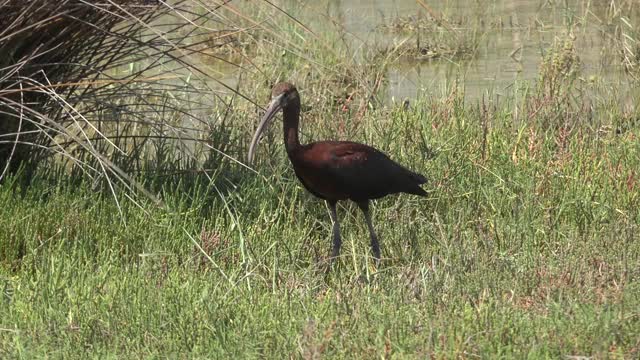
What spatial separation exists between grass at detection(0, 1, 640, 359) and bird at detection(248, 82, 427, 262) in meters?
0.17

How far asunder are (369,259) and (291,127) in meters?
0.58

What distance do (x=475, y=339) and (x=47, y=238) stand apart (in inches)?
75.6

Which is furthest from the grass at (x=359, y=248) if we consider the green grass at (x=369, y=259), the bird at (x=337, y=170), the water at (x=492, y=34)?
the water at (x=492, y=34)

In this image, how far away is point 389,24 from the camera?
1013cm

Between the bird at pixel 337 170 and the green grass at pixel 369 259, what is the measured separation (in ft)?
0.57

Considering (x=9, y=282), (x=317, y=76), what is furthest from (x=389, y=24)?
(x=9, y=282)

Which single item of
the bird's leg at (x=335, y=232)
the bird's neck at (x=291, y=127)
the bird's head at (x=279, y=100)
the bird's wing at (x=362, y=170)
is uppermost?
the bird's head at (x=279, y=100)

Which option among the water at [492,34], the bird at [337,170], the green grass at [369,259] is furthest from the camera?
the water at [492,34]

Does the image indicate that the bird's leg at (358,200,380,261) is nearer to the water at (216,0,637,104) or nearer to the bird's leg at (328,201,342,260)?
the bird's leg at (328,201,342,260)

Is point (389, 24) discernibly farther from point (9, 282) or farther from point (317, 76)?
point (9, 282)

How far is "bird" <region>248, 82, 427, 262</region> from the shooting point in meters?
5.12

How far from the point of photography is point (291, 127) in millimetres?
5203

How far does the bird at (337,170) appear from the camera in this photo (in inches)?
202

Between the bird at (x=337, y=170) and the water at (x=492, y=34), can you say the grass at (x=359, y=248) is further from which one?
the water at (x=492, y=34)
